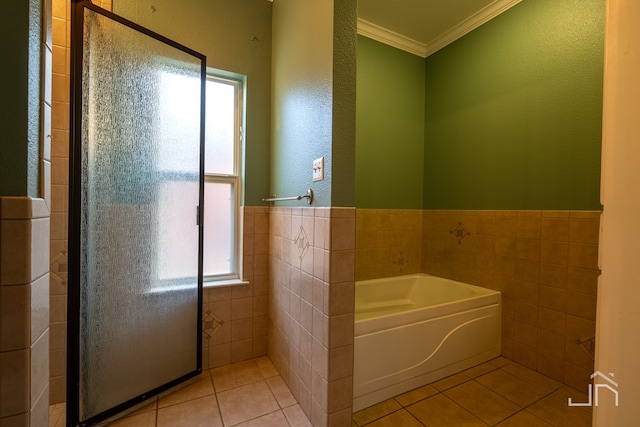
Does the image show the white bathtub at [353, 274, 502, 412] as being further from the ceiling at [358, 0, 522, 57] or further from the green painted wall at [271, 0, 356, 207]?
the ceiling at [358, 0, 522, 57]

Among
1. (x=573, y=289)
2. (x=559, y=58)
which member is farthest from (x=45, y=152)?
(x=559, y=58)

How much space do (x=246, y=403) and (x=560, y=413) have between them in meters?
1.88

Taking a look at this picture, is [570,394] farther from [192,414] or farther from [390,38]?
[390,38]

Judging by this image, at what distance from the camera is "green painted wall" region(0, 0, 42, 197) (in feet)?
2.00

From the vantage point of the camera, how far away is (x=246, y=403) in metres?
1.62

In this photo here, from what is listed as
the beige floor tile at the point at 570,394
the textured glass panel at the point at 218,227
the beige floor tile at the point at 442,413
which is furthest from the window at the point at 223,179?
the beige floor tile at the point at 570,394

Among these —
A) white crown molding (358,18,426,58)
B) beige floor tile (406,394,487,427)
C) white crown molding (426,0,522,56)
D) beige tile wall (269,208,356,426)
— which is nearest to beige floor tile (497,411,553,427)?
beige floor tile (406,394,487,427)

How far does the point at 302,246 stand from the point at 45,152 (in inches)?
45.1

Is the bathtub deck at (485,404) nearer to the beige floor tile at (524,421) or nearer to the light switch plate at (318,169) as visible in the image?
the beige floor tile at (524,421)

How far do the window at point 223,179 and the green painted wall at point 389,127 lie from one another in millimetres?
1161

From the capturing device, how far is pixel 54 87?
1.51m

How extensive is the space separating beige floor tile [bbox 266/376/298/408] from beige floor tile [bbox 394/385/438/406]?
2.23 feet

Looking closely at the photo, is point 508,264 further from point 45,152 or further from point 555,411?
point 45,152

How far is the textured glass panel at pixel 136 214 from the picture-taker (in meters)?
A: 1.41
